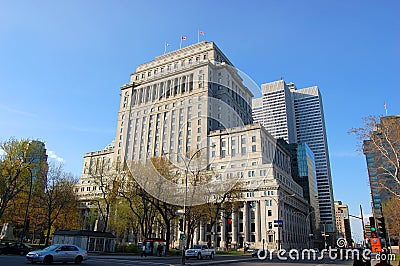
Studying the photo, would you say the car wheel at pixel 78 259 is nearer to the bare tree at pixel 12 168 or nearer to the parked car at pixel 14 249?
the parked car at pixel 14 249

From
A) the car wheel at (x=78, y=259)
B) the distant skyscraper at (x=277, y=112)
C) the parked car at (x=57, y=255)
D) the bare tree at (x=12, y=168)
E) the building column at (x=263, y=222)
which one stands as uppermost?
the distant skyscraper at (x=277, y=112)

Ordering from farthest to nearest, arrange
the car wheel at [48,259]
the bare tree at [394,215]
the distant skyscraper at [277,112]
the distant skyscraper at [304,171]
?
the distant skyscraper at [277,112], the distant skyscraper at [304,171], the bare tree at [394,215], the car wheel at [48,259]

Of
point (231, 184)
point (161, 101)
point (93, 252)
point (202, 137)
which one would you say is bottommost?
point (93, 252)

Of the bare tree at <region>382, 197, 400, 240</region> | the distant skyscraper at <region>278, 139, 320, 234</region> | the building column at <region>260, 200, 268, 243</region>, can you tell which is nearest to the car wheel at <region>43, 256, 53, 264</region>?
the bare tree at <region>382, 197, 400, 240</region>

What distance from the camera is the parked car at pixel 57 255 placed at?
2169cm

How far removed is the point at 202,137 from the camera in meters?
102

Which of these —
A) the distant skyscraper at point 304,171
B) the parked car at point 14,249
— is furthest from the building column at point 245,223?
the parked car at point 14,249

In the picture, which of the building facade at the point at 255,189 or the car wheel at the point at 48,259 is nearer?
the car wheel at the point at 48,259

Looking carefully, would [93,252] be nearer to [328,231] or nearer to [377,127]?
[377,127]

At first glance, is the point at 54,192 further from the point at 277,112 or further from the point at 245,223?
the point at 277,112

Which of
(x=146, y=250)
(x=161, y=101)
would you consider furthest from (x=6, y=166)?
(x=161, y=101)

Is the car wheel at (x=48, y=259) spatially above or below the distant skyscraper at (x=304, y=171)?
below

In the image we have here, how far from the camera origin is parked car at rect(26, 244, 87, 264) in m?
21.7

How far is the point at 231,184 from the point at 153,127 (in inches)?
2818
